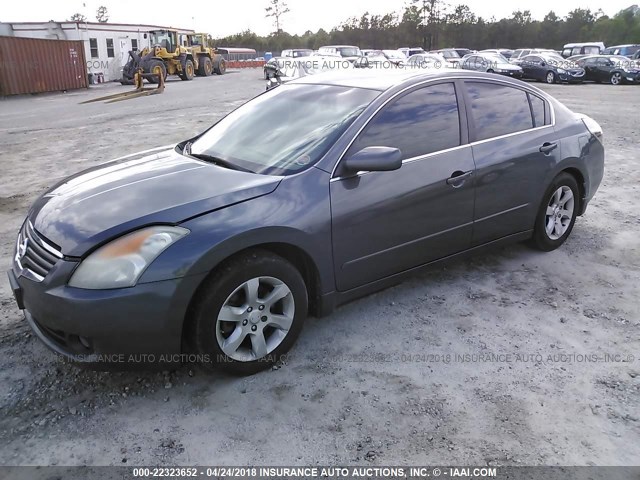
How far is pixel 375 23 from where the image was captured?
241ft

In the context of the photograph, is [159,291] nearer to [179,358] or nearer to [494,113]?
[179,358]

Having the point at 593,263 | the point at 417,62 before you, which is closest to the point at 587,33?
the point at 417,62

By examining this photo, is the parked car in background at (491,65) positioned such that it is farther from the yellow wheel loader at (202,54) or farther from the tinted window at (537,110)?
the tinted window at (537,110)

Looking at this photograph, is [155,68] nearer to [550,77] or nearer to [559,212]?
[550,77]

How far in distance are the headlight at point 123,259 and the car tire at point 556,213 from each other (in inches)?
126

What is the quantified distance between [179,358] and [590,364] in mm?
2376

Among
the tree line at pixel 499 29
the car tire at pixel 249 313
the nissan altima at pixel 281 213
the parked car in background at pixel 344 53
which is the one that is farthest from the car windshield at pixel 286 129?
the tree line at pixel 499 29

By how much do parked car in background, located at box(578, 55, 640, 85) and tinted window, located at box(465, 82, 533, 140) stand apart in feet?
81.7

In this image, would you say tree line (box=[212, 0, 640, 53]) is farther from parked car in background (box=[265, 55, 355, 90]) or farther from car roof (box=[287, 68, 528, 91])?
car roof (box=[287, 68, 528, 91])

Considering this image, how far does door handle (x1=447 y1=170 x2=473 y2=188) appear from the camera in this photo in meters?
3.73

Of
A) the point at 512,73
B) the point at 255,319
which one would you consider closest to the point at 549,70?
the point at 512,73

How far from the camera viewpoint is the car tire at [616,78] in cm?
2525

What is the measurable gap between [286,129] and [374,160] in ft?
2.54

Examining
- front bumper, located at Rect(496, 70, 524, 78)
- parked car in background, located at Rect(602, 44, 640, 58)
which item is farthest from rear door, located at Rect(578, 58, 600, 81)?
parked car in background, located at Rect(602, 44, 640, 58)
